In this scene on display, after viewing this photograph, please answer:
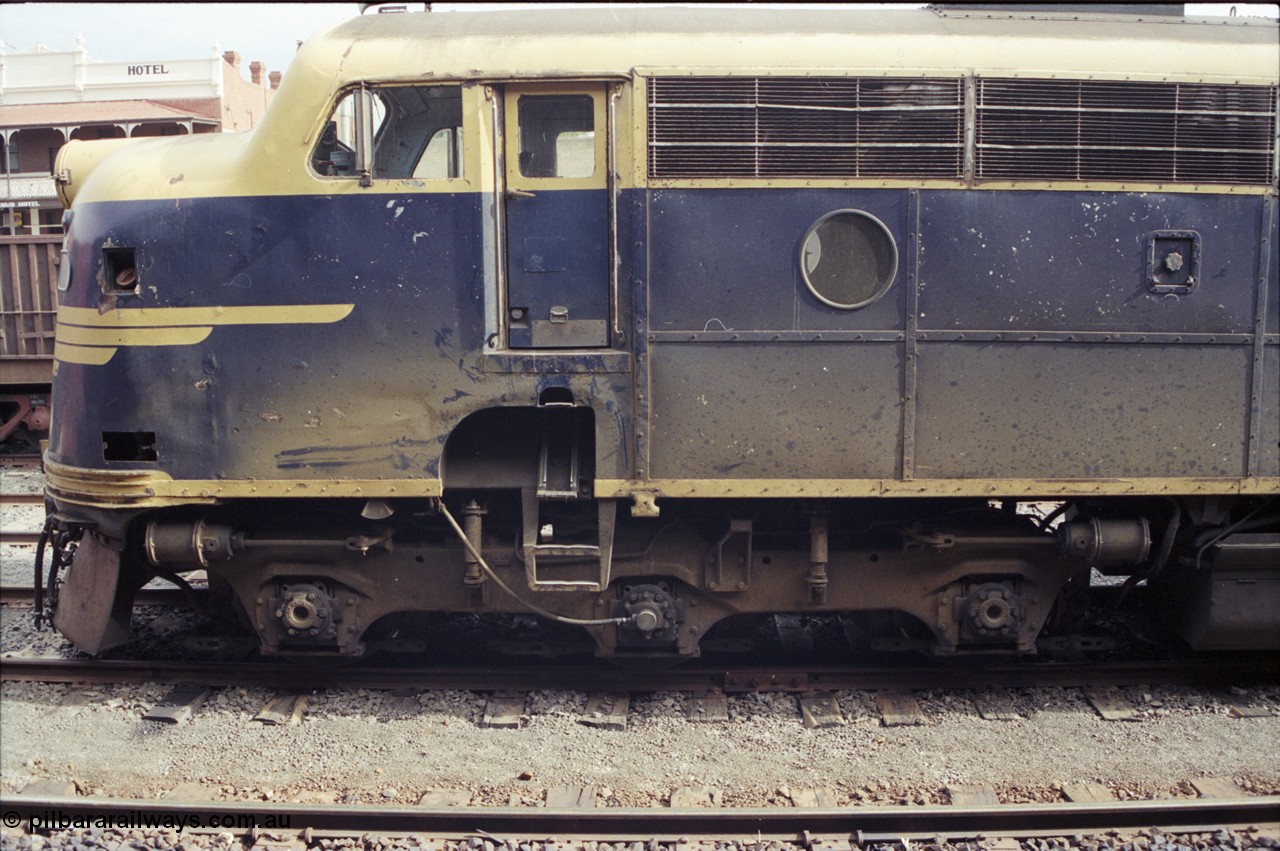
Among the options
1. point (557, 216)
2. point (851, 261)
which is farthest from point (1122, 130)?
point (557, 216)

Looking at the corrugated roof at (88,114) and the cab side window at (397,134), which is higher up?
the corrugated roof at (88,114)

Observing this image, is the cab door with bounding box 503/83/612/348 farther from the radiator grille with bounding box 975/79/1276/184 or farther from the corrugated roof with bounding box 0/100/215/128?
the corrugated roof with bounding box 0/100/215/128

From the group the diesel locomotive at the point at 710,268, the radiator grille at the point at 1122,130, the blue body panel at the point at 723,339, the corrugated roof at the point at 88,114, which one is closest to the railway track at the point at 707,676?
the diesel locomotive at the point at 710,268

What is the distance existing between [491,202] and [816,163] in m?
1.64

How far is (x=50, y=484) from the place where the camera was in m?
5.37

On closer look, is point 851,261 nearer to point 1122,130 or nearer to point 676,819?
point 1122,130

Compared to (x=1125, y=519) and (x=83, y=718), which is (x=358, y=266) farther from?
(x=1125, y=519)

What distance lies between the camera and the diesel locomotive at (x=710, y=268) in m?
4.79

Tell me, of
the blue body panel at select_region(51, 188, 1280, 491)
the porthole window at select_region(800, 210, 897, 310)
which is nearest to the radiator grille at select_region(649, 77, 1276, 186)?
the blue body panel at select_region(51, 188, 1280, 491)

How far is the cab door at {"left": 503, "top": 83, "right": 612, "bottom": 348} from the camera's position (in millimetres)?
4789

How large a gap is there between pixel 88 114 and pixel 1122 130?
1872 centimetres

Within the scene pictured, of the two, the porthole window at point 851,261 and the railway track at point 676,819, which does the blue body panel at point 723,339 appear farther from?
the railway track at point 676,819

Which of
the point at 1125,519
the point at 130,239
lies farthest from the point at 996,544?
the point at 130,239

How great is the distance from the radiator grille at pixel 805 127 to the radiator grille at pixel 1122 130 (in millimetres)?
226
